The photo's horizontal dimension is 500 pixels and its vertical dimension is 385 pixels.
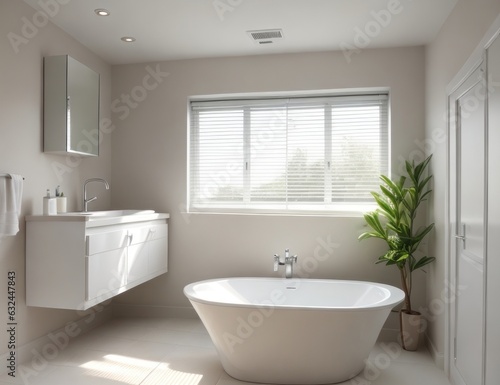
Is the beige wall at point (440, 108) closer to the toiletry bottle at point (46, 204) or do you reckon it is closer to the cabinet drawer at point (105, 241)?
the cabinet drawer at point (105, 241)

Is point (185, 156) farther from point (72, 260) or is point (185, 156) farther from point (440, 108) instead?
point (440, 108)

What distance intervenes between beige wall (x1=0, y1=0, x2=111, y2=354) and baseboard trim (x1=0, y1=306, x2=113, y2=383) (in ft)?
0.18

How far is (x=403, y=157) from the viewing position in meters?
3.61

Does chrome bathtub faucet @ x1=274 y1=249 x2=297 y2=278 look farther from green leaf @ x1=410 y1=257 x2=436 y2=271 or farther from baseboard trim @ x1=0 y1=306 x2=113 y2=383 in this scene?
baseboard trim @ x1=0 y1=306 x2=113 y2=383

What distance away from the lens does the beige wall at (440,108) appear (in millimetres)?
2451

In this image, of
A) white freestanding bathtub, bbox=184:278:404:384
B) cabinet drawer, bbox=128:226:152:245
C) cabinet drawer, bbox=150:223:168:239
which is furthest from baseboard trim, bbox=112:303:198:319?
white freestanding bathtub, bbox=184:278:404:384

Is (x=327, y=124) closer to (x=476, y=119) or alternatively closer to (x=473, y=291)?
(x=476, y=119)

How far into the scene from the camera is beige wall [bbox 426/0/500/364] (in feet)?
8.04

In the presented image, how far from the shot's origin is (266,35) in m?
3.38

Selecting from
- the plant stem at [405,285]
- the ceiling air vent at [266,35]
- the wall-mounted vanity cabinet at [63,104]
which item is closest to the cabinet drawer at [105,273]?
the wall-mounted vanity cabinet at [63,104]

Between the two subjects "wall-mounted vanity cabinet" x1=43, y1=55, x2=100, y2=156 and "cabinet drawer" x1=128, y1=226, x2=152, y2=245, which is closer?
"wall-mounted vanity cabinet" x1=43, y1=55, x2=100, y2=156

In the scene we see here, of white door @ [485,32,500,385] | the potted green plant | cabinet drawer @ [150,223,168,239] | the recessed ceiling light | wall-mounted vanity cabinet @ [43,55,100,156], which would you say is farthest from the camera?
cabinet drawer @ [150,223,168,239]

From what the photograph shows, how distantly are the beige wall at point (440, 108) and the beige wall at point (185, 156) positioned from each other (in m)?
0.26

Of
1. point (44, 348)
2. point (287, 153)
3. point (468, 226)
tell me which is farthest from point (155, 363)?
point (468, 226)
